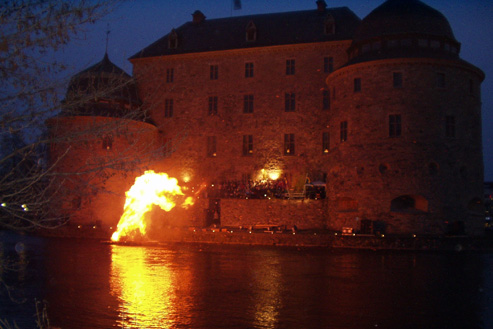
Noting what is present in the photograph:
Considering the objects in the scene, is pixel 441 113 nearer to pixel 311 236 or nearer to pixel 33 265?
pixel 311 236

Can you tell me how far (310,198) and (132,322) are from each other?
74.3 feet

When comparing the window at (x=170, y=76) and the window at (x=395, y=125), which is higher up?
the window at (x=170, y=76)

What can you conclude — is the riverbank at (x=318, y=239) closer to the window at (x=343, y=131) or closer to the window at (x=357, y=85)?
the window at (x=343, y=131)

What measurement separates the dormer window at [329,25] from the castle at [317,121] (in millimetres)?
104

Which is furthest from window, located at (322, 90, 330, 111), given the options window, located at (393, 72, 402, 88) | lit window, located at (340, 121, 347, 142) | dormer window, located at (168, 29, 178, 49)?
dormer window, located at (168, 29, 178, 49)

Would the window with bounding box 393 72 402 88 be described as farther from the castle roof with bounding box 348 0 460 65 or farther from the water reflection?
the water reflection

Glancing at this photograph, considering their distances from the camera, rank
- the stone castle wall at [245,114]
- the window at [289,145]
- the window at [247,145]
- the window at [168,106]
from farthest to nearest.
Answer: the window at [168,106] < the window at [247,145] < the window at [289,145] < the stone castle wall at [245,114]

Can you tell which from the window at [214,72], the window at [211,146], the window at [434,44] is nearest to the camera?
the window at [434,44]

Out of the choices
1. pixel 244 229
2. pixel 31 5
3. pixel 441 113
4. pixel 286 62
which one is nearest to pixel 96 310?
pixel 31 5

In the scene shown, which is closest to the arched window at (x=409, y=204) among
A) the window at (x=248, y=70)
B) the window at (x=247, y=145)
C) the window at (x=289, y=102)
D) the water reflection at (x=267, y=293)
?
the water reflection at (x=267, y=293)

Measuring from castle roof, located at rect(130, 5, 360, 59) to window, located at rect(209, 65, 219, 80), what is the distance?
59.6 inches

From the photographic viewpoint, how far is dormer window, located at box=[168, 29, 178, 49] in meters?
39.8

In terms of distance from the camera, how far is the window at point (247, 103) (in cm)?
3706

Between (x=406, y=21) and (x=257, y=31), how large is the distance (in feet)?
43.6
